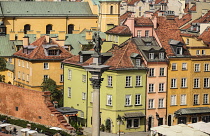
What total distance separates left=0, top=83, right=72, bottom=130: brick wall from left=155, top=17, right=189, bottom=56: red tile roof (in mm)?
13127

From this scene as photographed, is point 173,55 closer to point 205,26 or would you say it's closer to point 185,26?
point 205,26

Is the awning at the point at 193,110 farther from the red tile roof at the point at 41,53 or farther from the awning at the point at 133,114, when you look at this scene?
the red tile roof at the point at 41,53

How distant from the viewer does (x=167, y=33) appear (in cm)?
7944

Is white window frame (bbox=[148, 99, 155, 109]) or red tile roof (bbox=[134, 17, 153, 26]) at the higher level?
red tile roof (bbox=[134, 17, 153, 26])

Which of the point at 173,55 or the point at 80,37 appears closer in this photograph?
the point at 173,55

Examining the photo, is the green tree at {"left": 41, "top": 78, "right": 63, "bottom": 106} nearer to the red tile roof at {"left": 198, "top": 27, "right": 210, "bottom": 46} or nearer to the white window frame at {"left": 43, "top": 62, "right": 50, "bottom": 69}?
the white window frame at {"left": 43, "top": 62, "right": 50, "bottom": 69}

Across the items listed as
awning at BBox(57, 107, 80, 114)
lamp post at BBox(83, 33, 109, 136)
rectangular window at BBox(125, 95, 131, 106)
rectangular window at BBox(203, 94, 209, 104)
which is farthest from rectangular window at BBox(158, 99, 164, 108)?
lamp post at BBox(83, 33, 109, 136)

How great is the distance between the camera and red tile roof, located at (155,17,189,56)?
77.4m

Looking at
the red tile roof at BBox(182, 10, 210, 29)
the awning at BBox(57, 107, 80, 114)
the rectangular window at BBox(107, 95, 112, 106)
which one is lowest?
the awning at BBox(57, 107, 80, 114)

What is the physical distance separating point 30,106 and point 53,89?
10.4 meters

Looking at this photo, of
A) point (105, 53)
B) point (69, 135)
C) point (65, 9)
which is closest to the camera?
point (69, 135)

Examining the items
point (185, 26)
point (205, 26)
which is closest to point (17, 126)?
point (205, 26)

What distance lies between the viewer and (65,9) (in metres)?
124

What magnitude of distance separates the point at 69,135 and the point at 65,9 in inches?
2373
